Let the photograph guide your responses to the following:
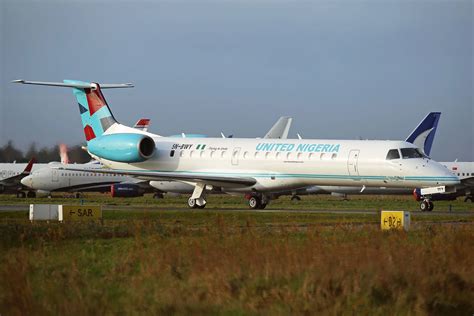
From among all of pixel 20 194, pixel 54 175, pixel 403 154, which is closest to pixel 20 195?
pixel 20 194

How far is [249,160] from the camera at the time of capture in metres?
43.2

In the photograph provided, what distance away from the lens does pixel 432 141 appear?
64875mm

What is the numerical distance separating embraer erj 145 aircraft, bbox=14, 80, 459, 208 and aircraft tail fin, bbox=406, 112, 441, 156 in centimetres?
2309

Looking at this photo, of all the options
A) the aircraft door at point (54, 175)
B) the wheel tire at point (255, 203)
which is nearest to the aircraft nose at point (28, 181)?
the aircraft door at point (54, 175)

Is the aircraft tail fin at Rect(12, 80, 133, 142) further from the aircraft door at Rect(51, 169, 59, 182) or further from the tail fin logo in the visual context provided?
the aircraft door at Rect(51, 169, 59, 182)

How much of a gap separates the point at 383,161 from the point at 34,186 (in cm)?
4273

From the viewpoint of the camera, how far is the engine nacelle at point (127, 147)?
1770 inches

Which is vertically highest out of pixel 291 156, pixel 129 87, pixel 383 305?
pixel 129 87

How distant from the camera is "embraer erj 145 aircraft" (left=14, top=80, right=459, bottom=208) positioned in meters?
39.2

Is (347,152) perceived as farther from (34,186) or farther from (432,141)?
(34,186)

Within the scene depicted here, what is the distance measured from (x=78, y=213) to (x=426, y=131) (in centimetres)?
3968

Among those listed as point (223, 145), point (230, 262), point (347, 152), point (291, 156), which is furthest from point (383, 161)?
point (230, 262)

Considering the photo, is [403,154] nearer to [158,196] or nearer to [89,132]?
[89,132]

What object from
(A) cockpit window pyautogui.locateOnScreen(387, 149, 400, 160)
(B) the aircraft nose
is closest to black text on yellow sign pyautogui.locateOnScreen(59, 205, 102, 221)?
(A) cockpit window pyautogui.locateOnScreen(387, 149, 400, 160)
